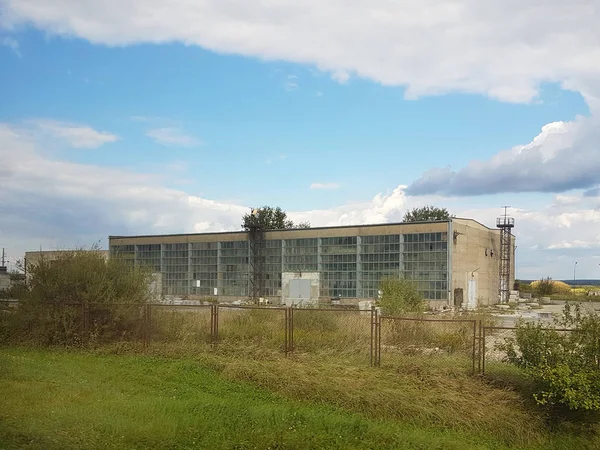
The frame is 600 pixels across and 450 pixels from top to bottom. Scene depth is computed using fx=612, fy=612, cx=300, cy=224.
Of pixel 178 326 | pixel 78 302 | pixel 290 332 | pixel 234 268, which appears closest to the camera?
pixel 290 332

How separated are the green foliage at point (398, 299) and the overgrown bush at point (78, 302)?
34.6 ft

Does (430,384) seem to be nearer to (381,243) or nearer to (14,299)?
(14,299)

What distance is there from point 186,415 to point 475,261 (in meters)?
56.3

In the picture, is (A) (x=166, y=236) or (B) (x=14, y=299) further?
(A) (x=166, y=236)

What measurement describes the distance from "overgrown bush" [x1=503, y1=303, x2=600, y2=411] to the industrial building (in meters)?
42.5

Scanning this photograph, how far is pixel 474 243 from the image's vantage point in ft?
210

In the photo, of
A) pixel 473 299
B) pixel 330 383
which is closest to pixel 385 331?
pixel 330 383

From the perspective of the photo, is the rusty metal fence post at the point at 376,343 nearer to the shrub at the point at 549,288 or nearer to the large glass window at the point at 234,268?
the large glass window at the point at 234,268

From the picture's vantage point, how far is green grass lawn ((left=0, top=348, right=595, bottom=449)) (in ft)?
32.2

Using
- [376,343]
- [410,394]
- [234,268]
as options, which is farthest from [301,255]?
[410,394]

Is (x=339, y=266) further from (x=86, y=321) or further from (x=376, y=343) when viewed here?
(x=376, y=343)

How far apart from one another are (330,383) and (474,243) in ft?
174

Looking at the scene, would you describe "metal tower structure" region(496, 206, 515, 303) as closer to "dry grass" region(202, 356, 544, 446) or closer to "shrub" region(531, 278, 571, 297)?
"shrub" region(531, 278, 571, 297)

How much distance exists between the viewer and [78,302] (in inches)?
836
